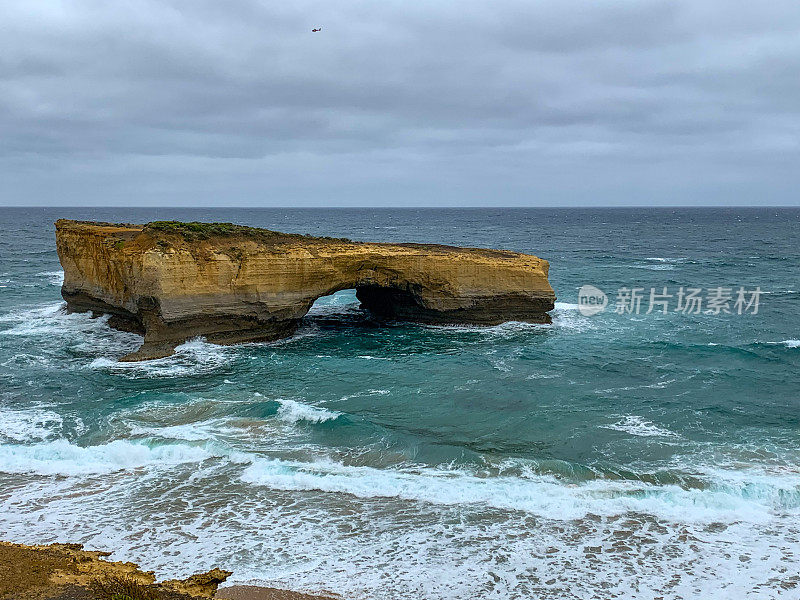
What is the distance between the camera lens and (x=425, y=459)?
16531 mm

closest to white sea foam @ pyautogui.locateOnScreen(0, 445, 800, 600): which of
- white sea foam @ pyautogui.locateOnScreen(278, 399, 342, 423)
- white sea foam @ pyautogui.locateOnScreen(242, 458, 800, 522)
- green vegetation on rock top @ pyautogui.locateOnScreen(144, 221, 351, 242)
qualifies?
white sea foam @ pyautogui.locateOnScreen(242, 458, 800, 522)

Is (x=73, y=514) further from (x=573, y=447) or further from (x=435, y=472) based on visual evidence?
(x=573, y=447)

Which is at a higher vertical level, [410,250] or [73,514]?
[410,250]

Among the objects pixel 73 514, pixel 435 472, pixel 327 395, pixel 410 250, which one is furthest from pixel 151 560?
pixel 410 250

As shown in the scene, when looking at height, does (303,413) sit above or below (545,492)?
above

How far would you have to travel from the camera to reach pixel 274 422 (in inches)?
741

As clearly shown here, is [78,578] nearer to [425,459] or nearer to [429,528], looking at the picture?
[429,528]

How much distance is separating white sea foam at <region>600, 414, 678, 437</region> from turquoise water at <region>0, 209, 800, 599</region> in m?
0.09

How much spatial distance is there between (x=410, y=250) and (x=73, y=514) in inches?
772

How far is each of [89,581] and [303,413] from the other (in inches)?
357

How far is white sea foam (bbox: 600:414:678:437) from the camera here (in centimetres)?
1802

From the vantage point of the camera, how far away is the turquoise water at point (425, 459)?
12.2m

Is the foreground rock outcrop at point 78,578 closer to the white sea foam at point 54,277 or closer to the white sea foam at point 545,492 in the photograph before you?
the white sea foam at point 545,492

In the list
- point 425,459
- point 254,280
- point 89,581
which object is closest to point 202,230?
point 254,280
